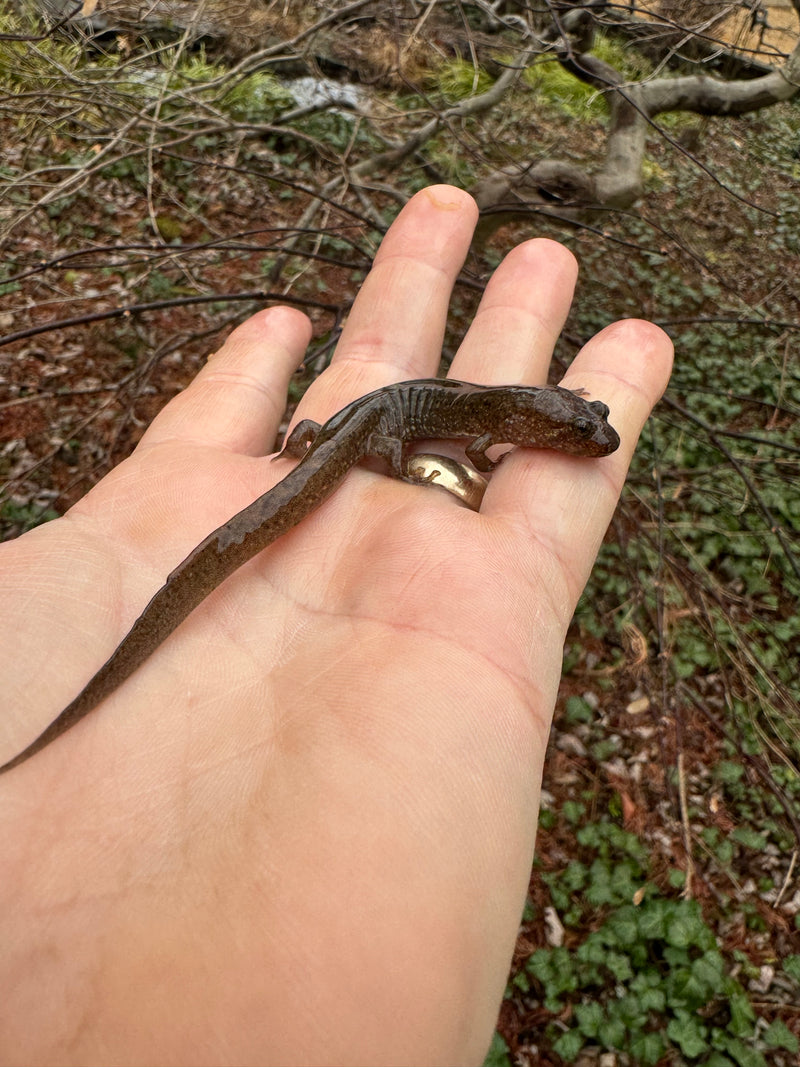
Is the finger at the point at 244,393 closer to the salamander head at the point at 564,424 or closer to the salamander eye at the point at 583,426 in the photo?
the salamander head at the point at 564,424

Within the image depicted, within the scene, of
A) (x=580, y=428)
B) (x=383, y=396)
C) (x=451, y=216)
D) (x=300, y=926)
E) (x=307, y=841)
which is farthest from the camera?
(x=451, y=216)

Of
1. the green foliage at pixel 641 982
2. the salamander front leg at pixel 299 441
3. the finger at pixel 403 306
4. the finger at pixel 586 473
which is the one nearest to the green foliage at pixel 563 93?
the finger at pixel 403 306

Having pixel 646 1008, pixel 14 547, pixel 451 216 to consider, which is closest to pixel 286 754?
pixel 14 547

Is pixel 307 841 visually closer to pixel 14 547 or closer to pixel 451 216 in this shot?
pixel 14 547

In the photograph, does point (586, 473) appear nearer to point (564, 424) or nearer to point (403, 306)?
point (564, 424)

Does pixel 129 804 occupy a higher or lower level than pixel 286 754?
lower
